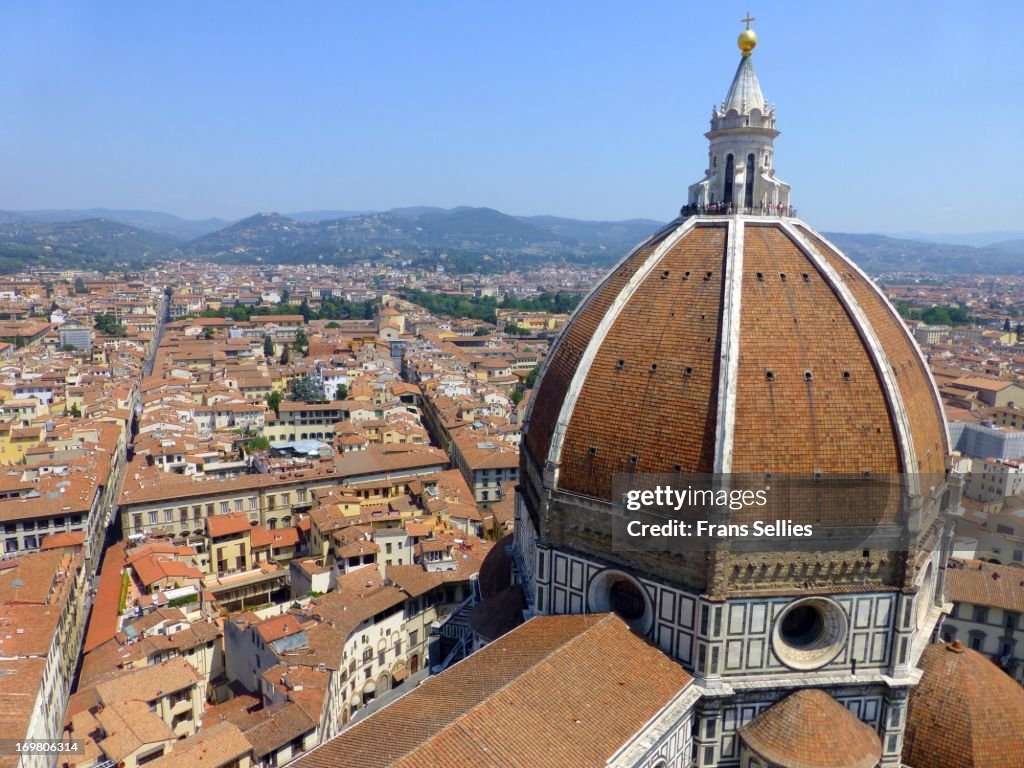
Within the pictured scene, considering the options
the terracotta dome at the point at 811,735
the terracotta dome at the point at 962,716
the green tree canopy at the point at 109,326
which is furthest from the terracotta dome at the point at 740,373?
the green tree canopy at the point at 109,326

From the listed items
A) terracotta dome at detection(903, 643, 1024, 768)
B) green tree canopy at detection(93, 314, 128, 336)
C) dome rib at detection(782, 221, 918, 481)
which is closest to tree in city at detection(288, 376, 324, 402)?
green tree canopy at detection(93, 314, 128, 336)

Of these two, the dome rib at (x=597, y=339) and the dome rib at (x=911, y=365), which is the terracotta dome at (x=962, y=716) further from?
the dome rib at (x=597, y=339)

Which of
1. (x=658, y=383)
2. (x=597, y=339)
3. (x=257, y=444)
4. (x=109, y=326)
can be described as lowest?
(x=257, y=444)

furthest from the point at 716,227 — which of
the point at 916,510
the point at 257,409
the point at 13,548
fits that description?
the point at 257,409

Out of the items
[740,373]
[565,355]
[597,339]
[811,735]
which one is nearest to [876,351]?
[740,373]

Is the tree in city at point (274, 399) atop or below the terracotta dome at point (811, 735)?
below

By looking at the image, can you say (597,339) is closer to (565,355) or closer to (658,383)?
(565,355)
